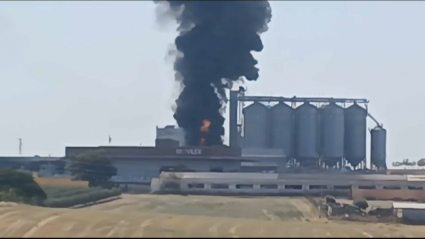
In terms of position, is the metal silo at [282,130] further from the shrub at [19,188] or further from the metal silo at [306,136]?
the shrub at [19,188]

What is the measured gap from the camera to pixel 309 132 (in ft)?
365

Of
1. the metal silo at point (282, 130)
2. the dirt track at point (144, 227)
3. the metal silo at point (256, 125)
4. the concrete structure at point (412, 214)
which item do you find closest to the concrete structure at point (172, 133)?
the metal silo at point (256, 125)

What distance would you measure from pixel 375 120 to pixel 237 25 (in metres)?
38.8

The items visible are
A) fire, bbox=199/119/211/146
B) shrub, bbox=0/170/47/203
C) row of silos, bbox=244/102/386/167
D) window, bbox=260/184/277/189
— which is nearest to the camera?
shrub, bbox=0/170/47/203

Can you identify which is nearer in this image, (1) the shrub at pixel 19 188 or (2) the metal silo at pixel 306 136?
(1) the shrub at pixel 19 188

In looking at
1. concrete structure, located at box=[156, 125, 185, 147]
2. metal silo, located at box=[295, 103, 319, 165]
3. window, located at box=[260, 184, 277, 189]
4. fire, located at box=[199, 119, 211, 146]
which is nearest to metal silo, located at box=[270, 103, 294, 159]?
metal silo, located at box=[295, 103, 319, 165]

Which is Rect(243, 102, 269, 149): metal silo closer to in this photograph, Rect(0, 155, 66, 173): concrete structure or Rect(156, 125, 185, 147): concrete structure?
Rect(156, 125, 185, 147): concrete structure

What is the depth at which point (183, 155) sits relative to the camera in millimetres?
97688

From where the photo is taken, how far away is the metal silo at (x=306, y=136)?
4380 inches

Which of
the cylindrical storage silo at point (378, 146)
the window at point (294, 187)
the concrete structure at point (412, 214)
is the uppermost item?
the cylindrical storage silo at point (378, 146)

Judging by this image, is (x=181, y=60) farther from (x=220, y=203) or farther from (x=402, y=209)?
(x=402, y=209)

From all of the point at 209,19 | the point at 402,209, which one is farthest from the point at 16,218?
the point at 209,19

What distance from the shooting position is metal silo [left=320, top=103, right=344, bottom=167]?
11156cm

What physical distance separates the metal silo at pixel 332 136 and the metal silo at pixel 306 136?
0.97 m
